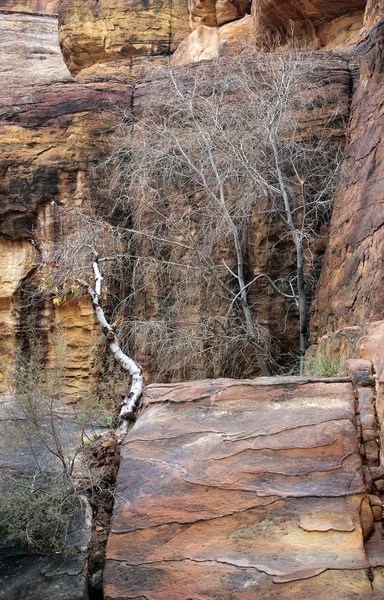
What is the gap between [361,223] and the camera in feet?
26.2

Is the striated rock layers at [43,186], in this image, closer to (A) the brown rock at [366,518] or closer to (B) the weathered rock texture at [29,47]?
(A) the brown rock at [366,518]

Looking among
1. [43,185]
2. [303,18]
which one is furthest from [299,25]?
[43,185]

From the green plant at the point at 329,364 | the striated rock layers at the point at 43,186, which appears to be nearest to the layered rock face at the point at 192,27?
the striated rock layers at the point at 43,186

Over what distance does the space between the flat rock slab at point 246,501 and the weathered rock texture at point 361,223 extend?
6.14ft

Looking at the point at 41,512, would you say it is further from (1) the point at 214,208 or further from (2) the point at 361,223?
(1) the point at 214,208

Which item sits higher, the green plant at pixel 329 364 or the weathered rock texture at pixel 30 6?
the weathered rock texture at pixel 30 6

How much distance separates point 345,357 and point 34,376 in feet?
9.32

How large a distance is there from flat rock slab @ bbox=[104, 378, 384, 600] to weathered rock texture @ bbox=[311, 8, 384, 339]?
187 cm

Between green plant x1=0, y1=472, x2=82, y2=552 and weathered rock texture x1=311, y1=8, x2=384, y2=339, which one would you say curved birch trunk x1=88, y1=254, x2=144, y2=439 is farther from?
weathered rock texture x1=311, y1=8, x2=384, y2=339

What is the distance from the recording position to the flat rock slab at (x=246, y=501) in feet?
13.2

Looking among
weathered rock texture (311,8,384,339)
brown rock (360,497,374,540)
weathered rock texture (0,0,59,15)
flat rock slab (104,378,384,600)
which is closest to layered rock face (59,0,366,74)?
weathered rock texture (311,8,384,339)

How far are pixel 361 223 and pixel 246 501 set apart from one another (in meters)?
4.47

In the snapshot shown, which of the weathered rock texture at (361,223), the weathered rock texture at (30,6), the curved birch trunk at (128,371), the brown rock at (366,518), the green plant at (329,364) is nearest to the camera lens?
the brown rock at (366,518)

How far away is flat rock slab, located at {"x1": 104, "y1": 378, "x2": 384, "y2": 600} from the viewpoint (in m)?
4.02
